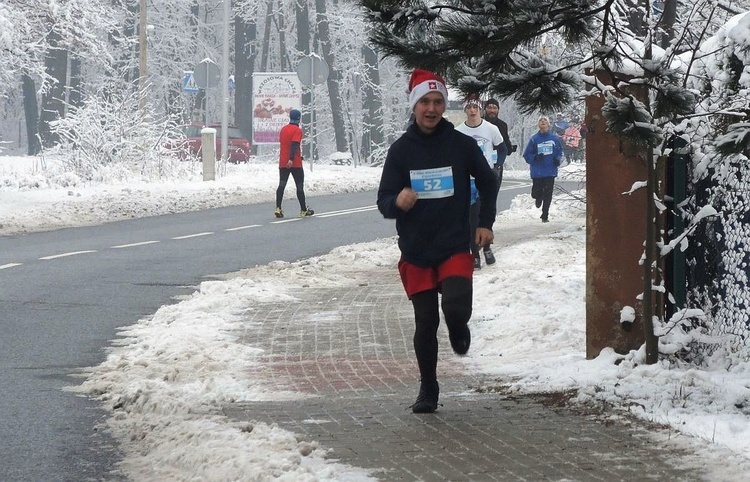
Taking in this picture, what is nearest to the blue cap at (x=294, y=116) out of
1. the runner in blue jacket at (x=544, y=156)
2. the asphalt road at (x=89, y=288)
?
the asphalt road at (x=89, y=288)

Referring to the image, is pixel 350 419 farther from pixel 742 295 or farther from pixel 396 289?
pixel 396 289

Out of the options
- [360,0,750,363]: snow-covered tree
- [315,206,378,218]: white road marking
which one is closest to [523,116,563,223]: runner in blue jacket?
[315,206,378,218]: white road marking

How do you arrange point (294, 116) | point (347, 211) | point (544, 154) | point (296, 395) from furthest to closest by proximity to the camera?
1. point (347, 211)
2. point (294, 116)
3. point (544, 154)
4. point (296, 395)

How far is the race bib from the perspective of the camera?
22.4 feet

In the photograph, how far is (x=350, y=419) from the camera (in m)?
6.77

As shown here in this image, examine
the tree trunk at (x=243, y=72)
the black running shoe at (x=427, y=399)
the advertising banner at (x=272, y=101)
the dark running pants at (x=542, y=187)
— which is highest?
the tree trunk at (x=243, y=72)

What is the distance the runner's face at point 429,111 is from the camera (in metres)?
6.79

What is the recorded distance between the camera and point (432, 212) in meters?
6.82

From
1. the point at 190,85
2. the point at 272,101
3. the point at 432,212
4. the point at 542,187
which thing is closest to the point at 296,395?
the point at 432,212

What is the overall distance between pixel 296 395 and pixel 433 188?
1.55 m

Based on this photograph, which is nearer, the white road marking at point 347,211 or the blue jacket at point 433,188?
the blue jacket at point 433,188

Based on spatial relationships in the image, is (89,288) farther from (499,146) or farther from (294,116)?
(294,116)

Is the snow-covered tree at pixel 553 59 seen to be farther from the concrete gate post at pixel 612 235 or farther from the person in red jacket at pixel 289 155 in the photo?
the person in red jacket at pixel 289 155

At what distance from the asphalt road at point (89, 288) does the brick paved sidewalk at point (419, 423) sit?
3.14 ft
